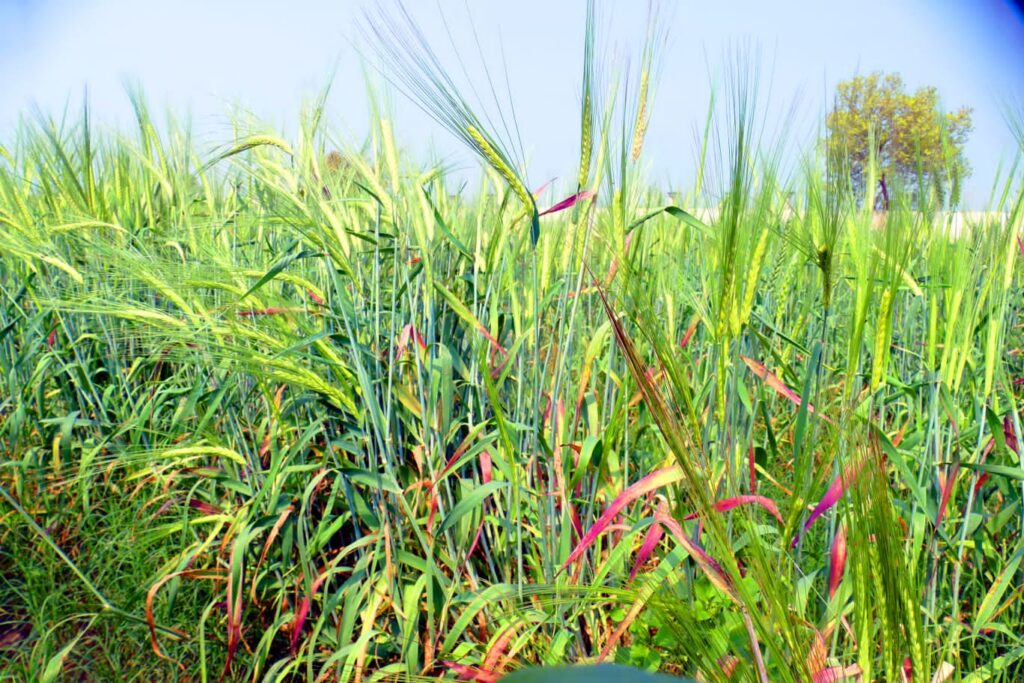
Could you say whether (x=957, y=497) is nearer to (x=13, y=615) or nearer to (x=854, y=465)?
(x=854, y=465)

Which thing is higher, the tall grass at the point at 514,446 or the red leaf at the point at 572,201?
the red leaf at the point at 572,201

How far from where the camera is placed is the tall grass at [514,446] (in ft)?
3.79

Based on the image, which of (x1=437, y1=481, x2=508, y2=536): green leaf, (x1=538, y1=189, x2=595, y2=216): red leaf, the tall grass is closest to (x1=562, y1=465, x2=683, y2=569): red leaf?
the tall grass

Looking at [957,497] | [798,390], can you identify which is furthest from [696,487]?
[957,497]

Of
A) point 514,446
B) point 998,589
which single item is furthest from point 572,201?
point 998,589

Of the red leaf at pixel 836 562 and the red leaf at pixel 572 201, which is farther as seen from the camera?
the red leaf at pixel 572 201

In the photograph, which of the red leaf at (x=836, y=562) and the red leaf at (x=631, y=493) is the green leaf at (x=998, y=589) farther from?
the red leaf at (x=631, y=493)

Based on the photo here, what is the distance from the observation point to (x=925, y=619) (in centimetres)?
138

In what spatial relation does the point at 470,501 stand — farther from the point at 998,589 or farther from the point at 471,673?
the point at 998,589

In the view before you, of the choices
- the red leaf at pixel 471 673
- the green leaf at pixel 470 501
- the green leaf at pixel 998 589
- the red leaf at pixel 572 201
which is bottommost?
the red leaf at pixel 471 673

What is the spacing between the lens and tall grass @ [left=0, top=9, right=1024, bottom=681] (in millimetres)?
1154

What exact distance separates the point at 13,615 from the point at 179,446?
767 mm

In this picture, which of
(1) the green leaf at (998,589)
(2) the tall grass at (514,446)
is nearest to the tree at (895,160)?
(2) the tall grass at (514,446)

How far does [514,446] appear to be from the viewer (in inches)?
59.9
